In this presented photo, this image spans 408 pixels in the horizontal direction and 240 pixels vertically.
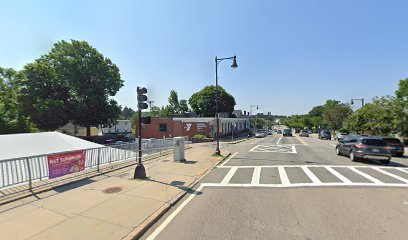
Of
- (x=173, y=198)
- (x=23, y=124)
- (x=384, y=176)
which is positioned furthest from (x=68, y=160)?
(x=23, y=124)

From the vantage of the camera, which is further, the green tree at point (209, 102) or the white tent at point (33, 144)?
the green tree at point (209, 102)

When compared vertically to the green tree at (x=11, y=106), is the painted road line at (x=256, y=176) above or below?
below

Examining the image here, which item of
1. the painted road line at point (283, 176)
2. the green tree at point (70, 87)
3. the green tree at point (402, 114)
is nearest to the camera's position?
the painted road line at point (283, 176)

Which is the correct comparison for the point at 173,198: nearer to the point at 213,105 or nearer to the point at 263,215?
the point at 263,215

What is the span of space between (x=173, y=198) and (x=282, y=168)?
7244 millimetres

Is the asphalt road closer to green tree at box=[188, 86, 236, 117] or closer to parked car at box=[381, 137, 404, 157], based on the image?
parked car at box=[381, 137, 404, 157]

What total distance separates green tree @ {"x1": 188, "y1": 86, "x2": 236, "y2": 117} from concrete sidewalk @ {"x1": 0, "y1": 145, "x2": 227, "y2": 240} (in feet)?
194

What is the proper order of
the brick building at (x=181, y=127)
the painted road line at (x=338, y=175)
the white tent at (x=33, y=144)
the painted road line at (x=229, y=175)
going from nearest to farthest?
the painted road line at (x=338, y=175), the painted road line at (x=229, y=175), the white tent at (x=33, y=144), the brick building at (x=181, y=127)

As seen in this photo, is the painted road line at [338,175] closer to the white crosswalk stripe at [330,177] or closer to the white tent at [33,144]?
the white crosswalk stripe at [330,177]

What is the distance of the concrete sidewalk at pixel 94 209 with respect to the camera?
15.4 ft

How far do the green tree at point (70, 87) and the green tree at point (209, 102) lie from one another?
35.8 metres

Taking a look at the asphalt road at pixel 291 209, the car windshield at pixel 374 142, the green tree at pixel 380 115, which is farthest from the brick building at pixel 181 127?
the asphalt road at pixel 291 209

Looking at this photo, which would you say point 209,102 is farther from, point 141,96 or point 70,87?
point 141,96

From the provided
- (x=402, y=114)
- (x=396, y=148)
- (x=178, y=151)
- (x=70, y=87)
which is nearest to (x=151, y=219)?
(x=178, y=151)
